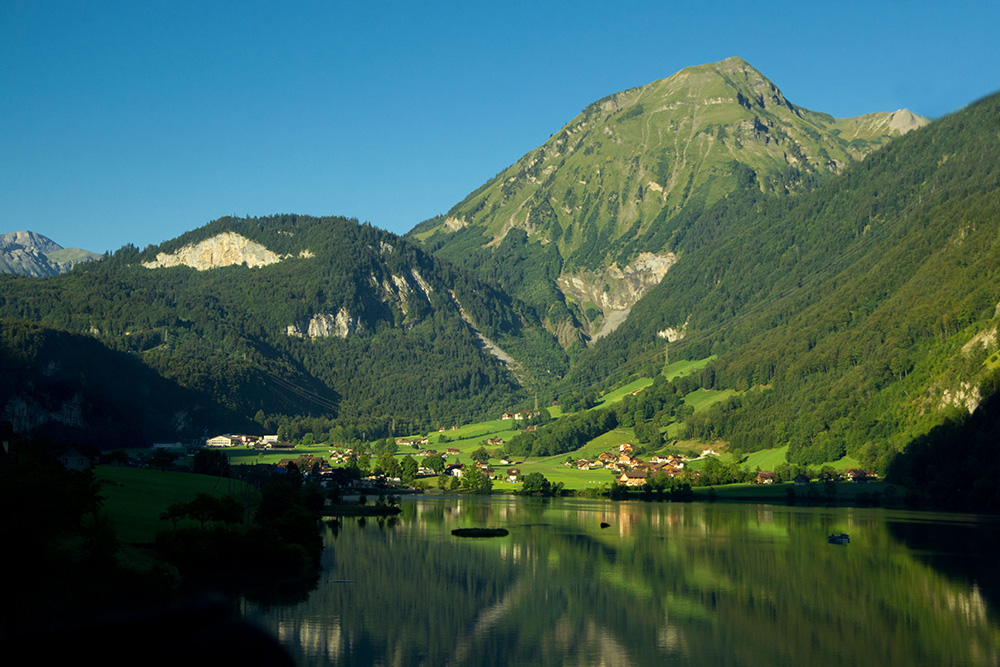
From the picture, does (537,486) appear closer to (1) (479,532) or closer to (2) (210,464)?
(2) (210,464)

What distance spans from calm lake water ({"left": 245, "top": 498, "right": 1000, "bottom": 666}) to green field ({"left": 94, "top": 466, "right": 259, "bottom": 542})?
48.1 ft

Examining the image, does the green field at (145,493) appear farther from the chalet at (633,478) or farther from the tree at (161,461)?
the chalet at (633,478)

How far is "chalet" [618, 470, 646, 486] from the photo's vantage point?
186375 millimetres

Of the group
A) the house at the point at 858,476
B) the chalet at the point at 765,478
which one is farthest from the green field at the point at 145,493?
the house at the point at 858,476

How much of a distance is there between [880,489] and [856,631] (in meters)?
110

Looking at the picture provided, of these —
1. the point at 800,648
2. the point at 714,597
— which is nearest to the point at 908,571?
the point at 714,597

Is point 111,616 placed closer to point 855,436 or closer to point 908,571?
point 908,571

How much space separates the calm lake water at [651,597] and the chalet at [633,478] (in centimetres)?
6971

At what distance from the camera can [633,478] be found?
620 ft

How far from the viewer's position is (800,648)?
52.4 meters

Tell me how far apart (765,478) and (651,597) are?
403 feet

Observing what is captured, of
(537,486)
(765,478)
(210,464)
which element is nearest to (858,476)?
(765,478)

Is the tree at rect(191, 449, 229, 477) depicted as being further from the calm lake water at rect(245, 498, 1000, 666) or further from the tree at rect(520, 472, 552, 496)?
the tree at rect(520, 472, 552, 496)

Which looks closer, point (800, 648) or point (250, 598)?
point (800, 648)
